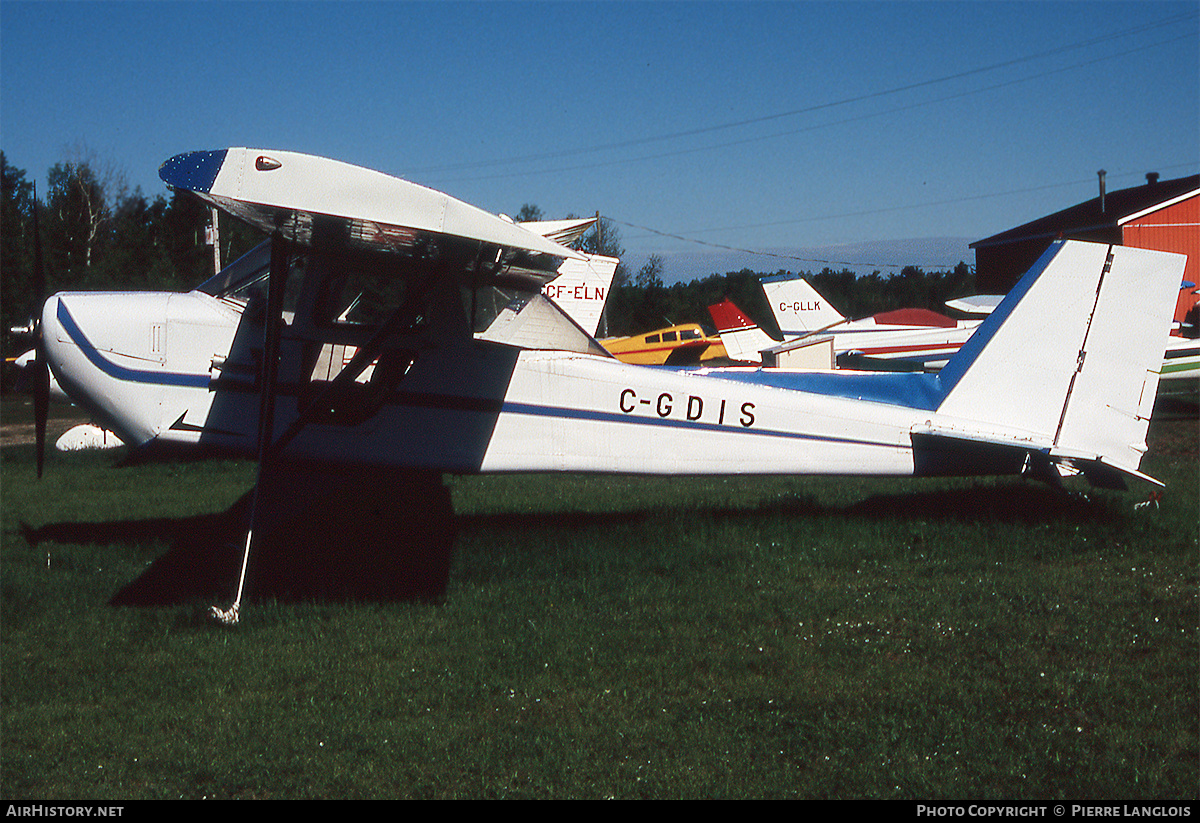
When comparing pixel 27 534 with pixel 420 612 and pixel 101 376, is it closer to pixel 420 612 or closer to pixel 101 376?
pixel 101 376

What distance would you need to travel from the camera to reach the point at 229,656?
4953mm

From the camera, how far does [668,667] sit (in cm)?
465

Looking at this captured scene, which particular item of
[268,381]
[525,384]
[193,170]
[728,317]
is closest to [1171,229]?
[728,317]

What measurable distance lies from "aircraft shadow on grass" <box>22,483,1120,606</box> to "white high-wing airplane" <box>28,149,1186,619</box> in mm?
706

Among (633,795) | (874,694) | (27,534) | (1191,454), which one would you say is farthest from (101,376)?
(1191,454)

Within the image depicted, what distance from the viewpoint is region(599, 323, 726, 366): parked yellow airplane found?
3516cm

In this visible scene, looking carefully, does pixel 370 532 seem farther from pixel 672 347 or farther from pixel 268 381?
pixel 672 347

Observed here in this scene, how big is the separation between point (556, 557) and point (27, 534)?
16.8 feet

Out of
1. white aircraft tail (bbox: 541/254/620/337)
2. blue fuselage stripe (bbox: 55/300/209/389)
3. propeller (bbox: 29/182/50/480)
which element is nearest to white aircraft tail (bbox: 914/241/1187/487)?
white aircraft tail (bbox: 541/254/620/337)

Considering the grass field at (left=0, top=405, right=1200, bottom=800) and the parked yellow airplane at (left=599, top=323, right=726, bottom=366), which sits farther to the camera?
the parked yellow airplane at (left=599, top=323, right=726, bottom=366)

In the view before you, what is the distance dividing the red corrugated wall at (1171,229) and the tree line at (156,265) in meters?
7.19

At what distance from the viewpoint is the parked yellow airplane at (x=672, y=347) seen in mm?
35156

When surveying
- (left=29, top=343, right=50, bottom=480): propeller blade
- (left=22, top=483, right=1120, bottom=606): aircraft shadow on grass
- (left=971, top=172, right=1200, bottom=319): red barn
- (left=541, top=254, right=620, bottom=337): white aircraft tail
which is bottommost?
(left=22, top=483, right=1120, bottom=606): aircraft shadow on grass

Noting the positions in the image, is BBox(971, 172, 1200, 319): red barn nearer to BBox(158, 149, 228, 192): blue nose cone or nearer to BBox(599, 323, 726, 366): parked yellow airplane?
BBox(599, 323, 726, 366): parked yellow airplane
